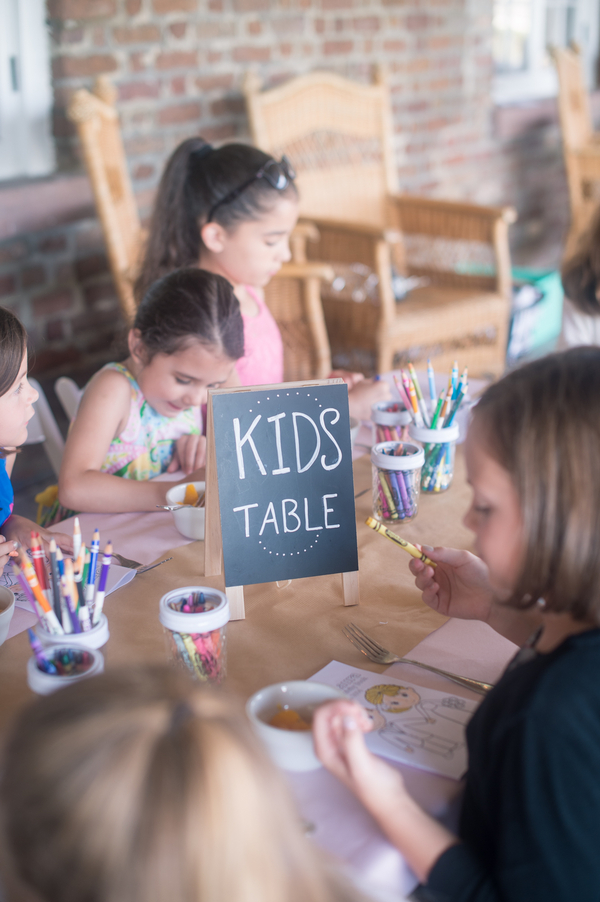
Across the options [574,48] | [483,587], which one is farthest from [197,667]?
[574,48]

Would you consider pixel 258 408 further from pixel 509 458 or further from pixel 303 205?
pixel 303 205

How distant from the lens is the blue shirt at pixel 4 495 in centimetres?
138

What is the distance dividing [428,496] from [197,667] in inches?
24.4

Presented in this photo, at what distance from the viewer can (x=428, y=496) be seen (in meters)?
1.38

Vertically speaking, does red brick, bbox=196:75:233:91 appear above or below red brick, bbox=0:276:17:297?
above

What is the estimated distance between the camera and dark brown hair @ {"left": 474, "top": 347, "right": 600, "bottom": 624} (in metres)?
0.66

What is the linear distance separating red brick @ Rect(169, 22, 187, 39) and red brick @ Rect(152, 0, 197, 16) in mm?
39

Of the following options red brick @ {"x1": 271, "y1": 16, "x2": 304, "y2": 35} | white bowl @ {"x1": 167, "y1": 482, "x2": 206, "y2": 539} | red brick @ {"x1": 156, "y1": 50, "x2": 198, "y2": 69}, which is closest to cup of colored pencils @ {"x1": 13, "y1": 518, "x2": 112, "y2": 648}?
white bowl @ {"x1": 167, "y1": 482, "x2": 206, "y2": 539}

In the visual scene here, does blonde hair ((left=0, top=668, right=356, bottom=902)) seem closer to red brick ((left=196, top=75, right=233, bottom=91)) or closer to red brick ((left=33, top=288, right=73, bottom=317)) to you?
red brick ((left=33, top=288, right=73, bottom=317))

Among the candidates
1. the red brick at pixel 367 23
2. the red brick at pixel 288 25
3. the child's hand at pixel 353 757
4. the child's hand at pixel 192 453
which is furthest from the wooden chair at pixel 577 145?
the child's hand at pixel 353 757

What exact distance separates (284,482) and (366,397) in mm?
636

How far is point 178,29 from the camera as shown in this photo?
2756 mm

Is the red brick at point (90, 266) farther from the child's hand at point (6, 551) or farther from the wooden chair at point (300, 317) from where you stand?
the child's hand at point (6, 551)

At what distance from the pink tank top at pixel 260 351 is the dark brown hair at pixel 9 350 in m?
0.74
